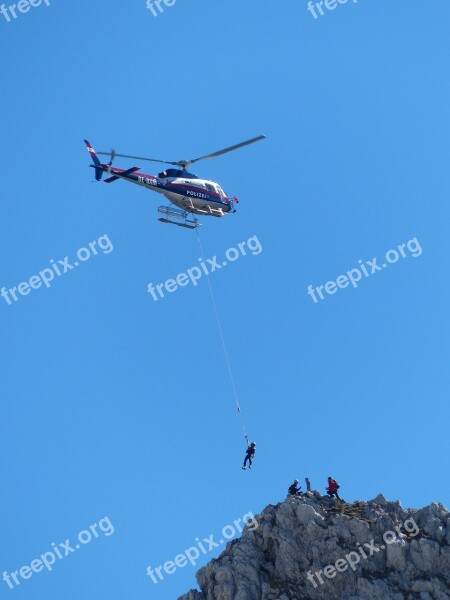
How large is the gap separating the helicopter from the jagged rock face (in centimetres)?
3335

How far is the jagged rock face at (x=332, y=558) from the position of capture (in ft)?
193

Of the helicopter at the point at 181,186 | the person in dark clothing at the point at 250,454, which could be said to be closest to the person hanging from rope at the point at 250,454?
the person in dark clothing at the point at 250,454

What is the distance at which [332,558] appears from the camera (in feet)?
198

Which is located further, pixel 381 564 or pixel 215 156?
pixel 215 156

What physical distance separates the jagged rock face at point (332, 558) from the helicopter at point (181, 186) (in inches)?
1313

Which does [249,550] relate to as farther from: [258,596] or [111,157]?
[111,157]

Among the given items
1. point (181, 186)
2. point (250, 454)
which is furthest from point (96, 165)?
point (250, 454)

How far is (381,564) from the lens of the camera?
60.8 meters

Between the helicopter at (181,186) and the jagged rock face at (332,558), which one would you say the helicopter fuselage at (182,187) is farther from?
the jagged rock face at (332,558)

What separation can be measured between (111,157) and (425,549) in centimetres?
4482

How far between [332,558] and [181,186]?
40.6m

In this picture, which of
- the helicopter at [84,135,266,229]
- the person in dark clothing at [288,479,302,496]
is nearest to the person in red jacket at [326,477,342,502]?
the person in dark clothing at [288,479,302,496]

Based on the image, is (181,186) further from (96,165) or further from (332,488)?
(332,488)

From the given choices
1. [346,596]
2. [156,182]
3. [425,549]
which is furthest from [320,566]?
[156,182]
